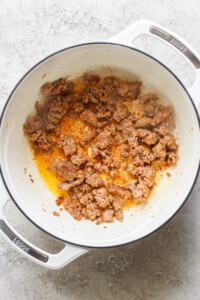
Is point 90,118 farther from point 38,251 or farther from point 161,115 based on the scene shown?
point 38,251

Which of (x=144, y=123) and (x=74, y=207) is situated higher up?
(x=144, y=123)

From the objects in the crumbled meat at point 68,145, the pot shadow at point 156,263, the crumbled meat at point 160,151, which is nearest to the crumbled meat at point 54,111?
the crumbled meat at point 68,145

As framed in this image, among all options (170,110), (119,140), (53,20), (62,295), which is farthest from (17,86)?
(62,295)

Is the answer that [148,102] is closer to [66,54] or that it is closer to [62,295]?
[66,54]

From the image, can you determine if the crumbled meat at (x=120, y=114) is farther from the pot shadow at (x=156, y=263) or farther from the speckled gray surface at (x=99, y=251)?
the pot shadow at (x=156, y=263)

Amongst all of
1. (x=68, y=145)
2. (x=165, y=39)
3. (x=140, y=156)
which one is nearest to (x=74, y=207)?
(x=68, y=145)
